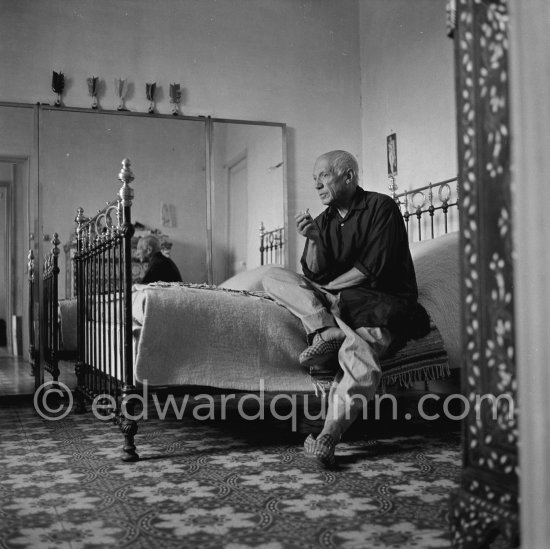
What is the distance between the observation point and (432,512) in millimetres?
1868

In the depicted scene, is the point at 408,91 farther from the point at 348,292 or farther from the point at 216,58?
the point at 348,292

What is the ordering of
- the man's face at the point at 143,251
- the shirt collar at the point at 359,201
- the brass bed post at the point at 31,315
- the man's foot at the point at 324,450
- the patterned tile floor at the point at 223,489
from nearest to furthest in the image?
the patterned tile floor at the point at 223,489 → the man's foot at the point at 324,450 → the shirt collar at the point at 359,201 → the man's face at the point at 143,251 → the brass bed post at the point at 31,315

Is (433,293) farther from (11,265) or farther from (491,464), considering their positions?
(11,265)

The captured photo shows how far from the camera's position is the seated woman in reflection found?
13.6ft

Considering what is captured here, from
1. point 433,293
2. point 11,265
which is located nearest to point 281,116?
point 11,265

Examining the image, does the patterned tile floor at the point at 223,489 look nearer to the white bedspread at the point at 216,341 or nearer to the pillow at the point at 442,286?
the white bedspread at the point at 216,341

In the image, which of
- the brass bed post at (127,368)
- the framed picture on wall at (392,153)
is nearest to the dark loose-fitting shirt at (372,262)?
the brass bed post at (127,368)

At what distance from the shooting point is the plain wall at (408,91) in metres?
4.26

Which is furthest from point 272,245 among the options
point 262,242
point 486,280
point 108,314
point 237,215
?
point 486,280

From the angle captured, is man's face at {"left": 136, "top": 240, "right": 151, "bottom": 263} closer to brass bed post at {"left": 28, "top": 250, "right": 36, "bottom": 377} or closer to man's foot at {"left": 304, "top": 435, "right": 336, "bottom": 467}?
brass bed post at {"left": 28, "top": 250, "right": 36, "bottom": 377}

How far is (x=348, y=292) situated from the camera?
9.11 feet

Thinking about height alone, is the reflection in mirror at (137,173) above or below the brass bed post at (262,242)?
above

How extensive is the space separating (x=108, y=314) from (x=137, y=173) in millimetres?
2110

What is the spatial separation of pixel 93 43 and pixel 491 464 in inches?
169
